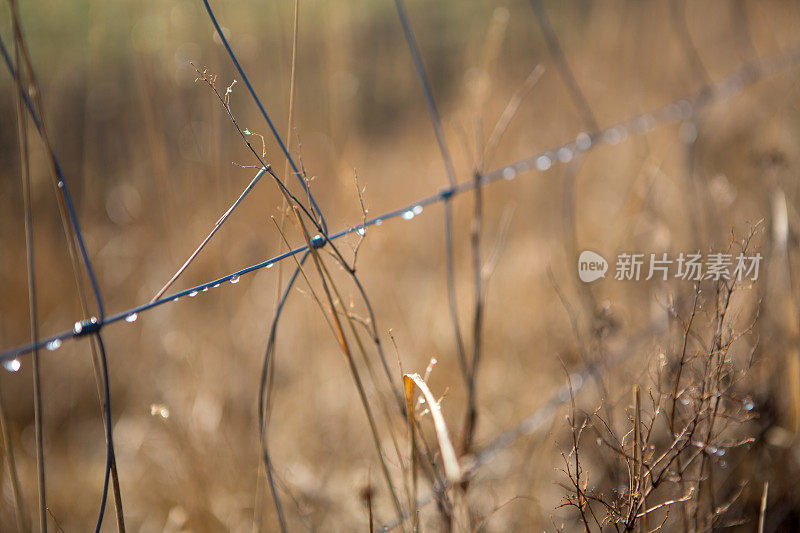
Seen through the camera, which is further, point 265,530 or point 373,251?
point 373,251

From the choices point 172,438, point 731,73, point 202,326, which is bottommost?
point 172,438

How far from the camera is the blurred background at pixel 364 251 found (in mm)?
929

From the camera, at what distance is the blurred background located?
929mm

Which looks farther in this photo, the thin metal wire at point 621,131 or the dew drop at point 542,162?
the dew drop at point 542,162

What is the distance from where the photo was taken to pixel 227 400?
1.16m

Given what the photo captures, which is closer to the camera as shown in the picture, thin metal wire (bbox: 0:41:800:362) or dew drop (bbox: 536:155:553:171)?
thin metal wire (bbox: 0:41:800:362)

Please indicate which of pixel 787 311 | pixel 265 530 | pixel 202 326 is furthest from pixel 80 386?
pixel 787 311

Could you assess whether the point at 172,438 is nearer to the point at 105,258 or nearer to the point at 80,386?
the point at 80,386

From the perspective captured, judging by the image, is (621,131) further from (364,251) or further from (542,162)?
(364,251)

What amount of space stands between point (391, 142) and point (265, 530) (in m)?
1.52

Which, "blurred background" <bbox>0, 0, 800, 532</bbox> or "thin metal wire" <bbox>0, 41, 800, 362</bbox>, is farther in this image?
"blurred background" <bbox>0, 0, 800, 532</bbox>

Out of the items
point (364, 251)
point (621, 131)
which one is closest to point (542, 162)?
point (621, 131)

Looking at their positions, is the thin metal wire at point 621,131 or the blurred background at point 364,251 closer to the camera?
the thin metal wire at point 621,131

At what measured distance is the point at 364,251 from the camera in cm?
162
